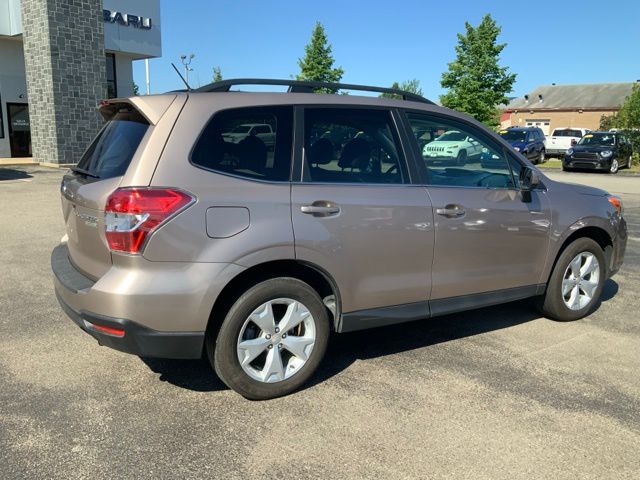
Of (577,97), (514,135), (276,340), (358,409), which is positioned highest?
(577,97)

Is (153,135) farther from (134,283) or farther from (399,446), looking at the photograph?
(399,446)

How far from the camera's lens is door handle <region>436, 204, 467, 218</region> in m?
3.96

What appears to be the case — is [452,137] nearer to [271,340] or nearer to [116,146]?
[271,340]

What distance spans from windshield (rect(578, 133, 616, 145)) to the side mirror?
24930 mm

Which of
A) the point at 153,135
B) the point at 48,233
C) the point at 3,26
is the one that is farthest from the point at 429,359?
the point at 3,26

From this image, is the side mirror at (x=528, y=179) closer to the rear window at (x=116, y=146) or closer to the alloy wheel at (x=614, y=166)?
the rear window at (x=116, y=146)

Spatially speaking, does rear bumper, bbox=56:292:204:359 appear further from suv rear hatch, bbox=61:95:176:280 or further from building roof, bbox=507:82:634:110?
building roof, bbox=507:82:634:110

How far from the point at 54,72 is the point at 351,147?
19518mm

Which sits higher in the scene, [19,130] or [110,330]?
[19,130]

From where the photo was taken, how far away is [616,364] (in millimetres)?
4141

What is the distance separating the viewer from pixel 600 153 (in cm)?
2497

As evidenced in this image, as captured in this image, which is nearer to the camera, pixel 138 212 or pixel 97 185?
pixel 138 212

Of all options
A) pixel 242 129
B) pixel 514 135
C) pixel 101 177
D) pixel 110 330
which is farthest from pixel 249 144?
pixel 514 135

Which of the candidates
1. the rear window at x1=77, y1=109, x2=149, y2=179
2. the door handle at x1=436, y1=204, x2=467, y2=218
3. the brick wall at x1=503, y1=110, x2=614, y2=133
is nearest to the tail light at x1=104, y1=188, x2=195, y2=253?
the rear window at x1=77, y1=109, x2=149, y2=179
